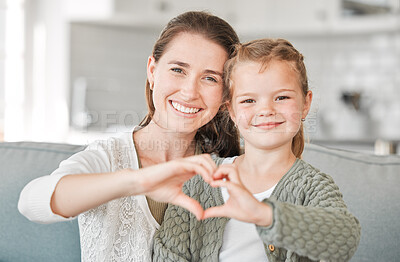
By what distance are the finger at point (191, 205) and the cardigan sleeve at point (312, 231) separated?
0.12 m

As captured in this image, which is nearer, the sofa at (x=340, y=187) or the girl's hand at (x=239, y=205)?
the girl's hand at (x=239, y=205)

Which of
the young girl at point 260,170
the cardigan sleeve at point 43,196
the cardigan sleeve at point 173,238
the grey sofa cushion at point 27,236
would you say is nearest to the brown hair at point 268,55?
the young girl at point 260,170

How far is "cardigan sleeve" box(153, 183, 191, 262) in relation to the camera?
43.6 inches

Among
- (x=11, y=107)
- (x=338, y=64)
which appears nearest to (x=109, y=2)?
(x=11, y=107)

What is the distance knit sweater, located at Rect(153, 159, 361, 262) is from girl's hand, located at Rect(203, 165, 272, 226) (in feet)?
0.07

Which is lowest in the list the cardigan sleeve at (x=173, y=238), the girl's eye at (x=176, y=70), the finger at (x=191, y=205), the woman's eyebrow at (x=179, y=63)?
the cardigan sleeve at (x=173, y=238)

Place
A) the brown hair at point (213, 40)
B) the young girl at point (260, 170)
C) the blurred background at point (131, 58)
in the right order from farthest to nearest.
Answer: the blurred background at point (131, 58) → the brown hair at point (213, 40) → the young girl at point (260, 170)

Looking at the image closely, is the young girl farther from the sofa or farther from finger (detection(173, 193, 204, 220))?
the sofa

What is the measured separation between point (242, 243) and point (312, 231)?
0.93 feet

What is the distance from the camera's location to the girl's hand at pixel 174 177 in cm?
84

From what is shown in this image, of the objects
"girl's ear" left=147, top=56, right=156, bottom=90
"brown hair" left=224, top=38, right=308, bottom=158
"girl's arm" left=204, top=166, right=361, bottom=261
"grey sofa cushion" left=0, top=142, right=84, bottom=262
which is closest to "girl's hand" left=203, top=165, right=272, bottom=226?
"girl's arm" left=204, top=166, right=361, bottom=261

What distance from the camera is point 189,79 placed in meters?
1.23

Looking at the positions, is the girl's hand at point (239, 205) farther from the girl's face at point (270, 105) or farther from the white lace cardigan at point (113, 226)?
the white lace cardigan at point (113, 226)

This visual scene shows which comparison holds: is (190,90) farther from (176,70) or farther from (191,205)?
(191,205)
